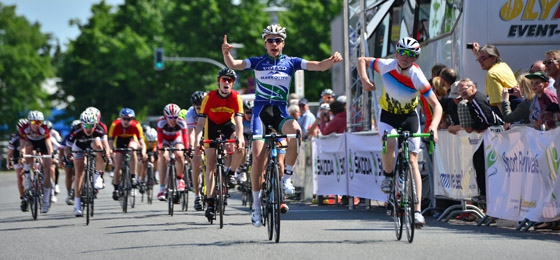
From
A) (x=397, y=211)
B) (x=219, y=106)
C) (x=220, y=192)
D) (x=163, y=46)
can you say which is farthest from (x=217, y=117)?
(x=163, y=46)

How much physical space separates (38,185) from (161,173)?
2092 mm

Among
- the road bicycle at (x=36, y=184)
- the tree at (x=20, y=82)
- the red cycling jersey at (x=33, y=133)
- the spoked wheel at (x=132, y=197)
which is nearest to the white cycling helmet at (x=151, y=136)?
the spoked wheel at (x=132, y=197)

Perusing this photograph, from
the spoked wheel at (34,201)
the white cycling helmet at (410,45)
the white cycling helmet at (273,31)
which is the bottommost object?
the spoked wheel at (34,201)

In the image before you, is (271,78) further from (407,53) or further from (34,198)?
(34,198)

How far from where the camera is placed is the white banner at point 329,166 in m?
19.4

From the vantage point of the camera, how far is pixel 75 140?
18562 millimetres

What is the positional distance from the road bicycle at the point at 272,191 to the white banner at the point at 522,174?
269 cm

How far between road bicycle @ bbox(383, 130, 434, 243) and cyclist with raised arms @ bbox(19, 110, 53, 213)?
10252 mm

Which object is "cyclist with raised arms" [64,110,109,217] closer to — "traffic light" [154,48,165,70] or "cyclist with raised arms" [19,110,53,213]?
"cyclist with raised arms" [19,110,53,213]

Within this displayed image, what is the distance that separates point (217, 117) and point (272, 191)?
405 centimetres

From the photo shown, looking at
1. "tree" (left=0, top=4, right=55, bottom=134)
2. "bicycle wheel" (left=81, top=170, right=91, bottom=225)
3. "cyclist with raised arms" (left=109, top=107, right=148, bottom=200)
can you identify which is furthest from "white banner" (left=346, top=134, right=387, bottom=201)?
"tree" (left=0, top=4, right=55, bottom=134)

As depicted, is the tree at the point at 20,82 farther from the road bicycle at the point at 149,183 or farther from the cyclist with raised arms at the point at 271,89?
the cyclist with raised arms at the point at 271,89

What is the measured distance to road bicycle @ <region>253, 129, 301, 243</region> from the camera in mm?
11445

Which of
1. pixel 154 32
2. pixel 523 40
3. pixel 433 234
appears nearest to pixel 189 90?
pixel 154 32
